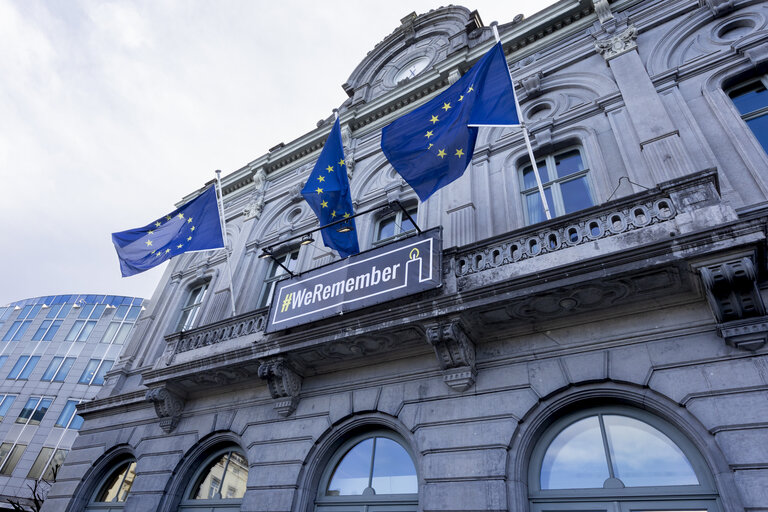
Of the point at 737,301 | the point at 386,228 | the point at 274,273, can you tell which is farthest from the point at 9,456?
the point at 737,301

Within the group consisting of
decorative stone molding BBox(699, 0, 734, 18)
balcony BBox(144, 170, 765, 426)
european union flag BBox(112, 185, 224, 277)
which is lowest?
balcony BBox(144, 170, 765, 426)

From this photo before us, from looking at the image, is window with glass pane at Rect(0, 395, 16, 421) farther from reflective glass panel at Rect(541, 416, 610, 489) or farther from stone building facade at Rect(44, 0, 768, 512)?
reflective glass panel at Rect(541, 416, 610, 489)

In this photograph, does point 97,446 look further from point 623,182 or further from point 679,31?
point 679,31

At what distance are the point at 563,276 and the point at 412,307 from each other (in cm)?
256

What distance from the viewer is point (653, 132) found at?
8984 mm

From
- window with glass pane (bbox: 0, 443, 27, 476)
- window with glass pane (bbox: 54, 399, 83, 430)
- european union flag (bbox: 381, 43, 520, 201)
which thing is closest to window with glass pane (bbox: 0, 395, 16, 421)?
window with glass pane (bbox: 0, 443, 27, 476)

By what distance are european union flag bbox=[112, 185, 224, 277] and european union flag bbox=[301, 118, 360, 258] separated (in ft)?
12.6

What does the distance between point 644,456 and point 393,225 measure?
861cm

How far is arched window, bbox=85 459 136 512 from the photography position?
11.3m

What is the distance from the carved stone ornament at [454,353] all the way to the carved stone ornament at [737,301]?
11.8 ft

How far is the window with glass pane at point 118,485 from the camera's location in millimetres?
11368

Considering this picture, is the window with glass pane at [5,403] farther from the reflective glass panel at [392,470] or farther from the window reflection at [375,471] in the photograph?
the reflective glass panel at [392,470]

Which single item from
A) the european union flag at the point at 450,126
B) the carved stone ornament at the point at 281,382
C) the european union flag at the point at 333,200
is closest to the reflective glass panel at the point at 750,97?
the european union flag at the point at 450,126

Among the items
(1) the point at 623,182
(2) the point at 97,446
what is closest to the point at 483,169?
(1) the point at 623,182
